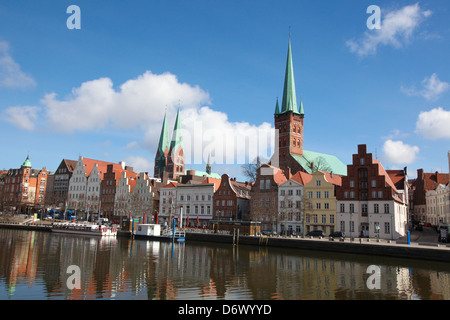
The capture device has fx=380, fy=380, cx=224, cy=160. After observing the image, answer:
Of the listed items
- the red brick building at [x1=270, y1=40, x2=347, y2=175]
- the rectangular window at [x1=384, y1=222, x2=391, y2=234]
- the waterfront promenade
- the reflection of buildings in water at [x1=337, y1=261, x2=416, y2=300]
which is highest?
the red brick building at [x1=270, y1=40, x2=347, y2=175]

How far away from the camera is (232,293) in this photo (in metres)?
24.7

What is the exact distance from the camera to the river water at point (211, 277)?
2405 centimetres

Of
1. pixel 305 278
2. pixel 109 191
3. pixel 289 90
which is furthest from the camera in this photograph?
pixel 289 90

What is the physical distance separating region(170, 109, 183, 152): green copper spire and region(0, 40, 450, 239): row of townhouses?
5655 cm

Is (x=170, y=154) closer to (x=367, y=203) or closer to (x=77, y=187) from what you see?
(x=77, y=187)

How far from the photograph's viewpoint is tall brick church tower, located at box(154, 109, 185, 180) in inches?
6870

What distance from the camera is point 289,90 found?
12244 centimetres

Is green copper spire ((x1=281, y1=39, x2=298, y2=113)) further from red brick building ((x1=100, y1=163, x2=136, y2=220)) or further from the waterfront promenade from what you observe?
the waterfront promenade

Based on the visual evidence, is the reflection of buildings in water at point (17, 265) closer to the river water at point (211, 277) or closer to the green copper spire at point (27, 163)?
the river water at point (211, 277)

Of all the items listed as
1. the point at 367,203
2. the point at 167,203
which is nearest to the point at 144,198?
the point at 167,203

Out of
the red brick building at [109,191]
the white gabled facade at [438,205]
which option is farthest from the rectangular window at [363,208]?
the red brick building at [109,191]

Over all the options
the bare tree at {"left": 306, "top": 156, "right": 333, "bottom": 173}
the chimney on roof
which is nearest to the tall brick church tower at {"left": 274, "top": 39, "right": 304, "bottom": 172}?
the bare tree at {"left": 306, "top": 156, "right": 333, "bottom": 173}

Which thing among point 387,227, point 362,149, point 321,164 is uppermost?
point 321,164

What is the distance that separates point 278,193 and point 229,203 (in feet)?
37.6
